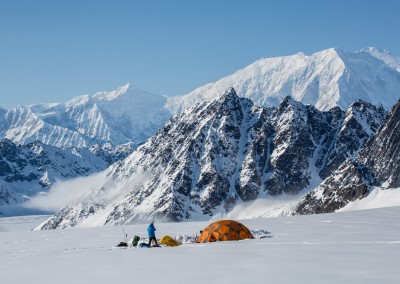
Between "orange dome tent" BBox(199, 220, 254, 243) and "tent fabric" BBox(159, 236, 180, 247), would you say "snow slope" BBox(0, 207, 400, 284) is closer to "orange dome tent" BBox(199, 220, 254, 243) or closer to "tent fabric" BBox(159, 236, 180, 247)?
"orange dome tent" BBox(199, 220, 254, 243)

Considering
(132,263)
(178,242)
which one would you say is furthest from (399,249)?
(178,242)

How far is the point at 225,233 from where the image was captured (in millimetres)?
36938

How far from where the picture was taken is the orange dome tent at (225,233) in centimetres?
3675

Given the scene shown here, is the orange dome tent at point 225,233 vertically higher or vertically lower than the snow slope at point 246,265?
higher

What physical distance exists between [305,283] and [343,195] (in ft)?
589

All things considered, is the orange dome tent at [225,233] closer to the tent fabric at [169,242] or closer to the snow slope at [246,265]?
the tent fabric at [169,242]

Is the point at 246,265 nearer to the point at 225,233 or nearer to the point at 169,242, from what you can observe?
the point at 225,233

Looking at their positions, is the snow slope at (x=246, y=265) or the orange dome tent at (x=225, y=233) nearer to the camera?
the snow slope at (x=246, y=265)

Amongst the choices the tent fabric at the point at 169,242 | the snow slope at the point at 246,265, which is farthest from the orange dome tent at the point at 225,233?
the snow slope at the point at 246,265

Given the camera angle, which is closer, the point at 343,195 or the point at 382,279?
the point at 382,279

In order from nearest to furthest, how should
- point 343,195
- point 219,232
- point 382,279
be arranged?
1. point 382,279
2. point 219,232
3. point 343,195

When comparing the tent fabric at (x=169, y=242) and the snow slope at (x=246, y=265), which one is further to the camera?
the tent fabric at (x=169, y=242)

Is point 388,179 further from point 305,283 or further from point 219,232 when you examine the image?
point 305,283

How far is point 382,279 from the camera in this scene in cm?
1698
